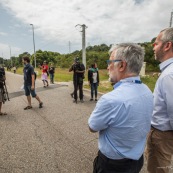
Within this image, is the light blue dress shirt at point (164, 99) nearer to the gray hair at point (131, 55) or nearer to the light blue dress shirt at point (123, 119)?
the light blue dress shirt at point (123, 119)

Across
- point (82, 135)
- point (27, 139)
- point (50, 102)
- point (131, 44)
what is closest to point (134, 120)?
point (131, 44)

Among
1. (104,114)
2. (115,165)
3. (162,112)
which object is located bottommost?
(115,165)

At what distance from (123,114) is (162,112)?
0.75 m

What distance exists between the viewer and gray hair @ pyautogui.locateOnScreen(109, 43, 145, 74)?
1389 mm

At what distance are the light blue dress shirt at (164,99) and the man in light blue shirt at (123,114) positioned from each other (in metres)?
0.33

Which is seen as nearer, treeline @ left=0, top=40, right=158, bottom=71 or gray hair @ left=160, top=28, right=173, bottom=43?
gray hair @ left=160, top=28, right=173, bottom=43

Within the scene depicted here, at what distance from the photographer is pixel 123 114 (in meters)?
1.33

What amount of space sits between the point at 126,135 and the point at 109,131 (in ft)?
0.46

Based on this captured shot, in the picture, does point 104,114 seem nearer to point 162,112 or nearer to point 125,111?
point 125,111

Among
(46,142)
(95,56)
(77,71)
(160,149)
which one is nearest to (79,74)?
(77,71)

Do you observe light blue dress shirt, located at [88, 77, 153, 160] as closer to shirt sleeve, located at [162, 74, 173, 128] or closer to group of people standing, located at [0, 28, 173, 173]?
group of people standing, located at [0, 28, 173, 173]

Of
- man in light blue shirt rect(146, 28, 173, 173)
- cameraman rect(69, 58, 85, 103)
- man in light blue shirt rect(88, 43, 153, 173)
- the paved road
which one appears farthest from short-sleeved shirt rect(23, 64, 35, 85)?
man in light blue shirt rect(88, 43, 153, 173)

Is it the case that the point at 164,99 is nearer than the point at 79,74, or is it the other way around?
the point at 164,99

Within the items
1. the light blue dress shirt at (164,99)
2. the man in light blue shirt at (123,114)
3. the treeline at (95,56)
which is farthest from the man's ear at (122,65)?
the treeline at (95,56)
